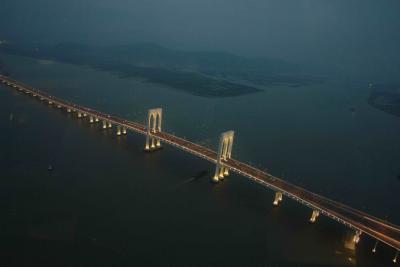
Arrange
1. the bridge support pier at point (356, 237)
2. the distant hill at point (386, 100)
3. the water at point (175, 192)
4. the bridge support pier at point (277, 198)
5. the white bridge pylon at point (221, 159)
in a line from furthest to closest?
the distant hill at point (386, 100) → the white bridge pylon at point (221, 159) → the bridge support pier at point (277, 198) → the bridge support pier at point (356, 237) → the water at point (175, 192)

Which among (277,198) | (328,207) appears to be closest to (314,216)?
(328,207)

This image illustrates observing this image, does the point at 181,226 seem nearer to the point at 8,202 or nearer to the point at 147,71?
the point at 8,202

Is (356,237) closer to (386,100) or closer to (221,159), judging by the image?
(221,159)

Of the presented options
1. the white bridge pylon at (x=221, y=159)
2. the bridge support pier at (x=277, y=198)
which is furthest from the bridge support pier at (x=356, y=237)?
the white bridge pylon at (x=221, y=159)

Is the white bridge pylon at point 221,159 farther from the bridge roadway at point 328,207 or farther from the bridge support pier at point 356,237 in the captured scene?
the bridge support pier at point 356,237

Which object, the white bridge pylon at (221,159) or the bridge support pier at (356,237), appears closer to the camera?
the bridge support pier at (356,237)

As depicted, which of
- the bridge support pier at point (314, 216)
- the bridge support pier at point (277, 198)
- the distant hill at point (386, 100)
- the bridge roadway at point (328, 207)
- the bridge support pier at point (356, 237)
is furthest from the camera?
the distant hill at point (386, 100)

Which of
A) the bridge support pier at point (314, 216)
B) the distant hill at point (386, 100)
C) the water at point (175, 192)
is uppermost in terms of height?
the distant hill at point (386, 100)

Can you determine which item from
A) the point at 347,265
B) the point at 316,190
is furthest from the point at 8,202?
the point at 316,190

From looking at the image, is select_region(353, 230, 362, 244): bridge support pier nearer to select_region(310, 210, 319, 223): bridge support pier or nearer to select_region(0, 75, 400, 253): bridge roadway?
select_region(0, 75, 400, 253): bridge roadway
